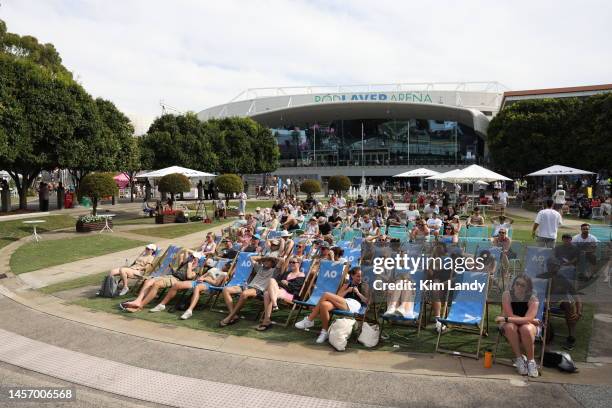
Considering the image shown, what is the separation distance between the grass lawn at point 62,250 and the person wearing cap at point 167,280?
5.15 meters

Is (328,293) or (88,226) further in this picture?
(88,226)

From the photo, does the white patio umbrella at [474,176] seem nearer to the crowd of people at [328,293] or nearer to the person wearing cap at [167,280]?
the crowd of people at [328,293]

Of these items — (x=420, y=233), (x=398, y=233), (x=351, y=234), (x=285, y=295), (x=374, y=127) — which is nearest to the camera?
(x=285, y=295)

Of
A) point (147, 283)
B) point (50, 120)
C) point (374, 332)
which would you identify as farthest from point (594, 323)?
point (50, 120)

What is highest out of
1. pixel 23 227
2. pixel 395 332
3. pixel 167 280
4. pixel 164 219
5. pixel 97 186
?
pixel 97 186

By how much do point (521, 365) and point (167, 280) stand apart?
6071 mm

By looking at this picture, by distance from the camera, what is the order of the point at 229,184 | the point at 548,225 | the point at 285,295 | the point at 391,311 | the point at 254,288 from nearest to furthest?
the point at 391,311
the point at 285,295
the point at 254,288
the point at 548,225
the point at 229,184

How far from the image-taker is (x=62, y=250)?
562 inches

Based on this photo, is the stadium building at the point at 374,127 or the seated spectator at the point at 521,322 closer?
the seated spectator at the point at 521,322

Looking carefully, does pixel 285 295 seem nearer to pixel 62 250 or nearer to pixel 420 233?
pixel 420 233

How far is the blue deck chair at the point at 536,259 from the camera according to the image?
730 centimetres

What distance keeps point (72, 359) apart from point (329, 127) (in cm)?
6690

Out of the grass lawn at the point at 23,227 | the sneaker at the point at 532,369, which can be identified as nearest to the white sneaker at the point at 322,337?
the sneaker at the point at 532,369

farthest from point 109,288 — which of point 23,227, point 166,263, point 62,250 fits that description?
point 23,227
